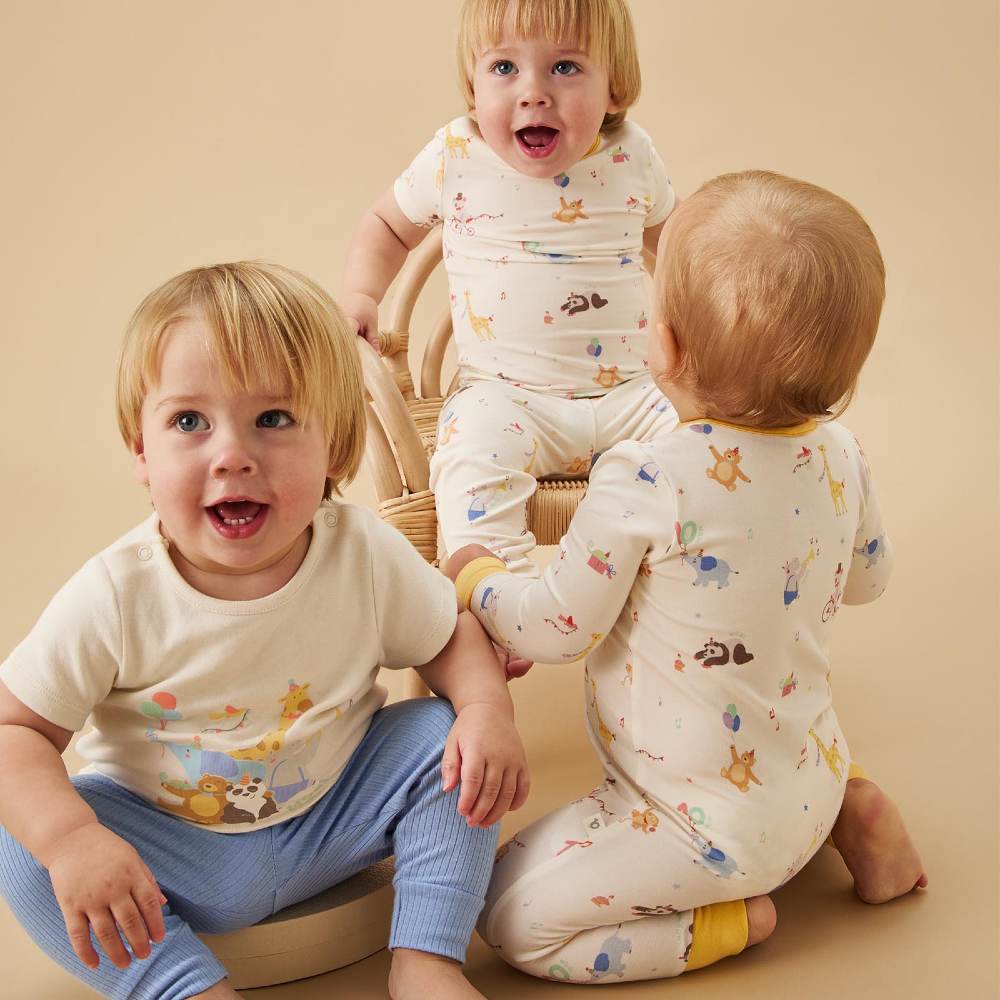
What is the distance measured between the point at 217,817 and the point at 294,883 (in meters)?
0.12

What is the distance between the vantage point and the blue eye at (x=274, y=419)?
1531mm

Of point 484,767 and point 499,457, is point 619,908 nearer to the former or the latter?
point 484,767

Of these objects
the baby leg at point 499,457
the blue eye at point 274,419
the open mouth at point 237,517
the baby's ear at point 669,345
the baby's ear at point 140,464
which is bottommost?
the baby leg at point 499,457

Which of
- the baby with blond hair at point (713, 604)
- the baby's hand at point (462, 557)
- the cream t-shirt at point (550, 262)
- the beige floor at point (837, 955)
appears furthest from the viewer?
the cream t-shirt at point (550, 262)

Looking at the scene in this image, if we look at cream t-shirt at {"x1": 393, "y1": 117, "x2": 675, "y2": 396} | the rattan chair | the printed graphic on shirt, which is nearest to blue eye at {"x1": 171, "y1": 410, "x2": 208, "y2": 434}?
the printed graphic on shirt

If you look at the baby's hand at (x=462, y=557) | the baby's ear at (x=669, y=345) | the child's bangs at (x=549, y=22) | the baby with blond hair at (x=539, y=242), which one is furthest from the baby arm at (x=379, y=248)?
the baby's ear at (x=669, y=345)

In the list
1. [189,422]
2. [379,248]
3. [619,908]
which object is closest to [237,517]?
[189,422]

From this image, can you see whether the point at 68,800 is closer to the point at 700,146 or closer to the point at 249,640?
the point at 249,640

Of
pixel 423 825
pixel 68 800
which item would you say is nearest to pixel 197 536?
pixel 68 800

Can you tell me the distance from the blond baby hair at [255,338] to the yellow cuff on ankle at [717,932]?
2.14 feet

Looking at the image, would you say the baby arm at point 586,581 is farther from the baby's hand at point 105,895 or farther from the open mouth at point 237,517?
the baby's hand at point 105,895

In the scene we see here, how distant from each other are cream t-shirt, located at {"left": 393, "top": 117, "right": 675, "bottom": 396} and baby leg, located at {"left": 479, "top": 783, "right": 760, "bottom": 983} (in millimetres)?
807

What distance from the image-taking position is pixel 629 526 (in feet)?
5.21

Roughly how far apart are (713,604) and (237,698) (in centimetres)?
49
